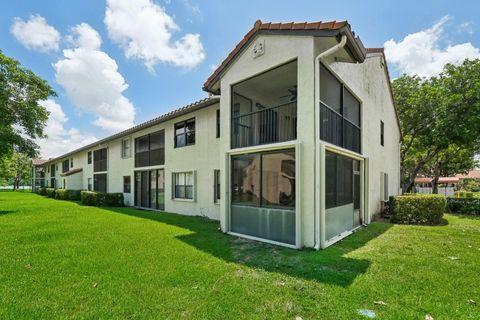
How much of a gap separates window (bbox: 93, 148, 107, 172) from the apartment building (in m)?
11.4

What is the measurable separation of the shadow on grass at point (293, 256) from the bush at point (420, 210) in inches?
110

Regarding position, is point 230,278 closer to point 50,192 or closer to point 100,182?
point 100,182

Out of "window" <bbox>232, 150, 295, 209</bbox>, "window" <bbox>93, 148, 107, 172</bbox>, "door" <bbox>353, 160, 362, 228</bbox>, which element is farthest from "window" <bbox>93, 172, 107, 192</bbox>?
"door" <bbox>353, 160, 362, 228</bbox>

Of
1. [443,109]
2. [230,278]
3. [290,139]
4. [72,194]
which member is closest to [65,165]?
[72,194]

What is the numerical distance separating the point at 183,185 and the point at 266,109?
811 centimetres

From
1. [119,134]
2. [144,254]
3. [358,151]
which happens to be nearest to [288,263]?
[144,254]

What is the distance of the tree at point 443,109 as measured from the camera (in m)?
15.1

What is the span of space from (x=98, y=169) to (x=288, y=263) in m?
23.3

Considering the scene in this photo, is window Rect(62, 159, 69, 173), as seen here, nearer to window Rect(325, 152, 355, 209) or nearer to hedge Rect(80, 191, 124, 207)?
hedge Rect(80, 191, 124, 207)

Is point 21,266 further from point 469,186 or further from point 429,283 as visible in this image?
point 469,186

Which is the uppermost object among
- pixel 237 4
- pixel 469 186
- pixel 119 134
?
pixel 237 4

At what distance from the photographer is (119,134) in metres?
18.9

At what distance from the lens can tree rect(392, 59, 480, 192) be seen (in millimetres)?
15078

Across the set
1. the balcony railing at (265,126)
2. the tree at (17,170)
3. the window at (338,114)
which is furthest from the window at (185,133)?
the tree at (17,170)
